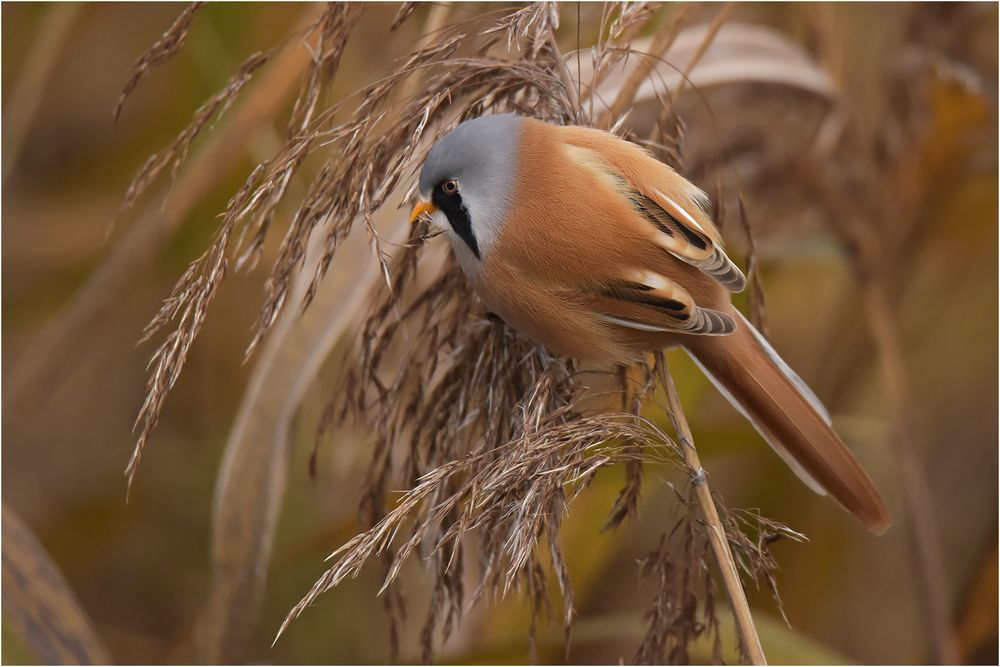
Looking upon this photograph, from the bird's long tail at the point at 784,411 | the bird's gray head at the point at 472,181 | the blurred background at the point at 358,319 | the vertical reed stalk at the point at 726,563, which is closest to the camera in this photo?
the vertical reed stalk at the point at 726,563

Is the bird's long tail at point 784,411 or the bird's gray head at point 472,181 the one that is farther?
the bird's long tail at point 784,411

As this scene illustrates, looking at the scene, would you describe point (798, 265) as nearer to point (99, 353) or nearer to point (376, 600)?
point (376, 600)

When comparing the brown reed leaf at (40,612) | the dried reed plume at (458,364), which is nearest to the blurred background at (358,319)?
the brown reed leaf at (40,612)

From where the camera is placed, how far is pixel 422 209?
1.39 m

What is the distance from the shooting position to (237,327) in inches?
108

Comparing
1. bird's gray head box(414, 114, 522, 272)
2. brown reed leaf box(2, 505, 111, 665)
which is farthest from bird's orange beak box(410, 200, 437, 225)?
brown reed leaf box(2, 505, 111, 665)

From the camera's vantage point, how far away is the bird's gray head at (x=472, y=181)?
52.3 inches

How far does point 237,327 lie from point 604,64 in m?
1.66

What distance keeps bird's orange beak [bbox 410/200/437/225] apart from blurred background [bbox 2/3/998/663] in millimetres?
209

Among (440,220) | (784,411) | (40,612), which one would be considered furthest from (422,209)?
(40,612)

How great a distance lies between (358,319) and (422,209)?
0.33m

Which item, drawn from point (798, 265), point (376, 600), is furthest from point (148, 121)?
point (798, 265)

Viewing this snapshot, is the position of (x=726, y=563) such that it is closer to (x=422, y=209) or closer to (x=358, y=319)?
(x=422, y=209)

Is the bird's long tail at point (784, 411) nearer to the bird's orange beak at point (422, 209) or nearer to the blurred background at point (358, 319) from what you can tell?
the blurred background at point (358, 319)
